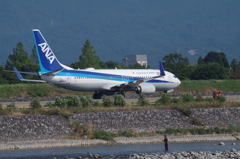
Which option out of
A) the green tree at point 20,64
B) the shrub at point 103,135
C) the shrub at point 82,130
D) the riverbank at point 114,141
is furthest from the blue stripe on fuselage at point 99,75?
the green tree at point 20,64

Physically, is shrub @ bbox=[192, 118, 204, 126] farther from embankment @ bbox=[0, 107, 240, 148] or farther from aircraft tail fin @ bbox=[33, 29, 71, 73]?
aircraft tail fin @ bbox=[33, 29, 71, 73]

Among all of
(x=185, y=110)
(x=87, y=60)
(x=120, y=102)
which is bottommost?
(x=185, y=110)

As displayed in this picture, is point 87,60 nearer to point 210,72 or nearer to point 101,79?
point 210,72

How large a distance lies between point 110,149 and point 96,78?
22986mm

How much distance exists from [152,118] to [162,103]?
20.5 feet

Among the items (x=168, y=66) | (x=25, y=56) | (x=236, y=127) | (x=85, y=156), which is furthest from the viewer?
(x=168, y=66)

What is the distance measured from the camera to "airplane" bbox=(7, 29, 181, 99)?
1805 inches

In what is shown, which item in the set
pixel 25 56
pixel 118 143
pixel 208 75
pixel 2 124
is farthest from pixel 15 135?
pixel 25 56

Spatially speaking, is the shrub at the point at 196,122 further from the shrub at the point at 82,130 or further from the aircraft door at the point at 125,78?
the aircraft door at the point at 125,78

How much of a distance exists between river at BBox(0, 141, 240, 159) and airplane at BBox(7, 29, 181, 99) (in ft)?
56.9

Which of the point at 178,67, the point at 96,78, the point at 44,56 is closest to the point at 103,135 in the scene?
the point at 44,56

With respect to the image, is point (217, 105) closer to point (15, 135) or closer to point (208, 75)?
point (15, 135)

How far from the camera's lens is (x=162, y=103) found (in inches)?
1619

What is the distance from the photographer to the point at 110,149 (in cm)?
2772
